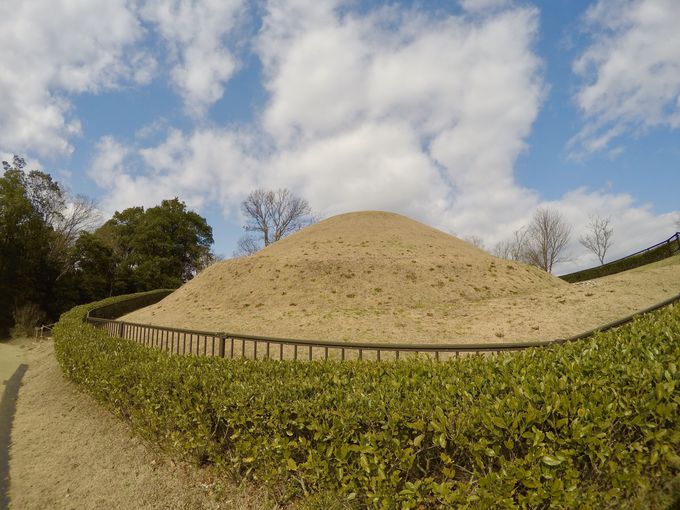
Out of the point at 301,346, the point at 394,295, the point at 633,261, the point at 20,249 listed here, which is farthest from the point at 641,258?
the point at 20,249

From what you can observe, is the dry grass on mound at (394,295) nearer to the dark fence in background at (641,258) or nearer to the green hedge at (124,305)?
the green hedge at (124,305)

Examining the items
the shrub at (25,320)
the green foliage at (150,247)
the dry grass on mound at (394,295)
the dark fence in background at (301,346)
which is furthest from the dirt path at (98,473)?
the green foliage at (150,247)

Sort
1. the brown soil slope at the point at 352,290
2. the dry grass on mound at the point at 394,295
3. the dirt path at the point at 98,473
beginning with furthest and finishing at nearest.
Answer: the brown soil slope at the point at 352,290
the dry grass on mound at the point at 394,295
the dirt path at the point at 98,473

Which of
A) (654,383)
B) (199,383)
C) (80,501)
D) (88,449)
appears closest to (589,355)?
(654,383)

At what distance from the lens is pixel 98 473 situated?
4152 millimetres

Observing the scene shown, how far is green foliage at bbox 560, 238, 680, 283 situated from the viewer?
21.7m

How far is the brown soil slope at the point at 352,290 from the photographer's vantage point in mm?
12898

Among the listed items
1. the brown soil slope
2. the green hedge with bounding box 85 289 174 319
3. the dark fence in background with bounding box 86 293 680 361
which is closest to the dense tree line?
the green hedge with bounding box 85 289 174 319

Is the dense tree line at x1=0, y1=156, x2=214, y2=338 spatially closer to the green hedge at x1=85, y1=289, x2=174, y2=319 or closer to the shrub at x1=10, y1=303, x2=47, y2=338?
the shrub at x1=10, y1=303, x2=47, y2=338

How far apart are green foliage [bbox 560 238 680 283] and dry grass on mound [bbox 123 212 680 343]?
24.0 feet

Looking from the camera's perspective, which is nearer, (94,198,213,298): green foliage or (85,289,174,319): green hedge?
(85,289,174,319): green hedge

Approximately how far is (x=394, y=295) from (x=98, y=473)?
1295 cm

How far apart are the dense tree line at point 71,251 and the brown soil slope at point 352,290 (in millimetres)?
15168

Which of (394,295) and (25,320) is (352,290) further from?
(25,320)
